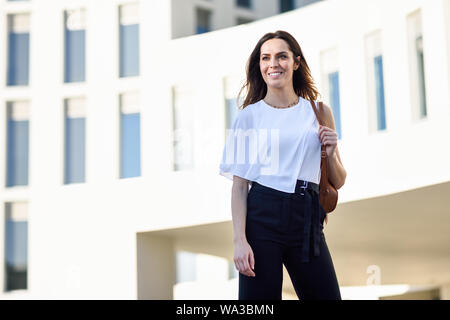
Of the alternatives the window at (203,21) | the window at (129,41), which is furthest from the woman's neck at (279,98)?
the window at (203,21)

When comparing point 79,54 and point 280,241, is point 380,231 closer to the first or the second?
point 79,54

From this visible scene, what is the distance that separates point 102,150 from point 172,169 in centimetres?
253

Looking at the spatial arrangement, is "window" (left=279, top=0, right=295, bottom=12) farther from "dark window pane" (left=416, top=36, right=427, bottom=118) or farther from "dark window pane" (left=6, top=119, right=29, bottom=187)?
"dark window pane" (left=416, top=36, right=427, bottom=118)

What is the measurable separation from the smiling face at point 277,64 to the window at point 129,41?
16657 mm

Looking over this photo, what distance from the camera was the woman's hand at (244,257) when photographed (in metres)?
2.78

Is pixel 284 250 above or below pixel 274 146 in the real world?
below

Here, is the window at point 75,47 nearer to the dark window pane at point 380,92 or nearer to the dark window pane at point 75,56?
the dark window pane at point 75,56

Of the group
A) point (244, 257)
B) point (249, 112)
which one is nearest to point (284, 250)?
point (244, 257)

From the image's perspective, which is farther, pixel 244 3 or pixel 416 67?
pixel 244 3

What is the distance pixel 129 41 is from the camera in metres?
19.9

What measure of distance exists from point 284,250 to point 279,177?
10.5 inches

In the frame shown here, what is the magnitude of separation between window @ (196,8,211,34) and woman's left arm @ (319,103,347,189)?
20.4 meters

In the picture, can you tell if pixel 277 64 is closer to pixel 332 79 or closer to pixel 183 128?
pixel 332 79

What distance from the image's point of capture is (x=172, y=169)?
1764 centimetres
